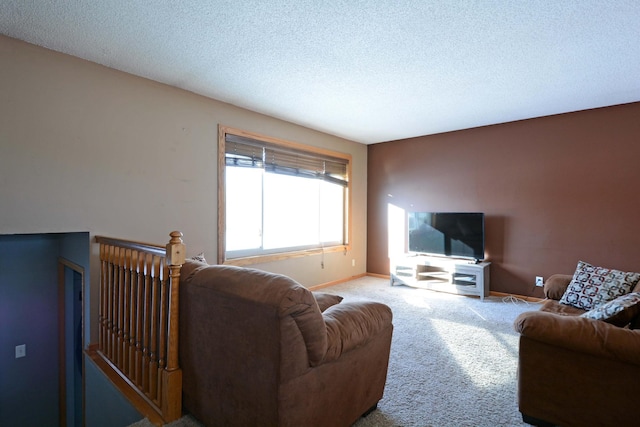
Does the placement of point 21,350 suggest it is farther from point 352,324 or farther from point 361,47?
point 361,47

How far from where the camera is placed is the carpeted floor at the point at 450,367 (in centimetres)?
194

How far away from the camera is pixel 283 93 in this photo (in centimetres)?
356

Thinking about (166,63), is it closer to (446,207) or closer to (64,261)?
(64,261)

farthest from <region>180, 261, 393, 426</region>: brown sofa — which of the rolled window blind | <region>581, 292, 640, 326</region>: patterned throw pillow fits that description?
the rolled window blind

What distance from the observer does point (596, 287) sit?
2777mm

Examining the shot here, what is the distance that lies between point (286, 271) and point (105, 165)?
99.5 inches

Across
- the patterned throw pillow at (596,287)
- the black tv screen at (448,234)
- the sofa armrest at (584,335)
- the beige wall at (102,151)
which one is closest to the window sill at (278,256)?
the beige wall at (102,151)

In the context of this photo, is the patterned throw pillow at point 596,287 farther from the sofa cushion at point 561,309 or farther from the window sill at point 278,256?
the window sill at point 278,256

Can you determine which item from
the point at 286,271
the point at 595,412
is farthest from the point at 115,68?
the point at 595,412

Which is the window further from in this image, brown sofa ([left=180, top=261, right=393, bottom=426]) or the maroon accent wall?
brown sofa ([left=180, top=261, right=393, bottom=426])

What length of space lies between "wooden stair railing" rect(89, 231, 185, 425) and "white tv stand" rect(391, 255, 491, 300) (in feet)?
13.0

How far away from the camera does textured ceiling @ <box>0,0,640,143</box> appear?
2.12 m

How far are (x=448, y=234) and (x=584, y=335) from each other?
3.36 meters

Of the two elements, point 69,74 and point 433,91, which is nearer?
point 69,74
